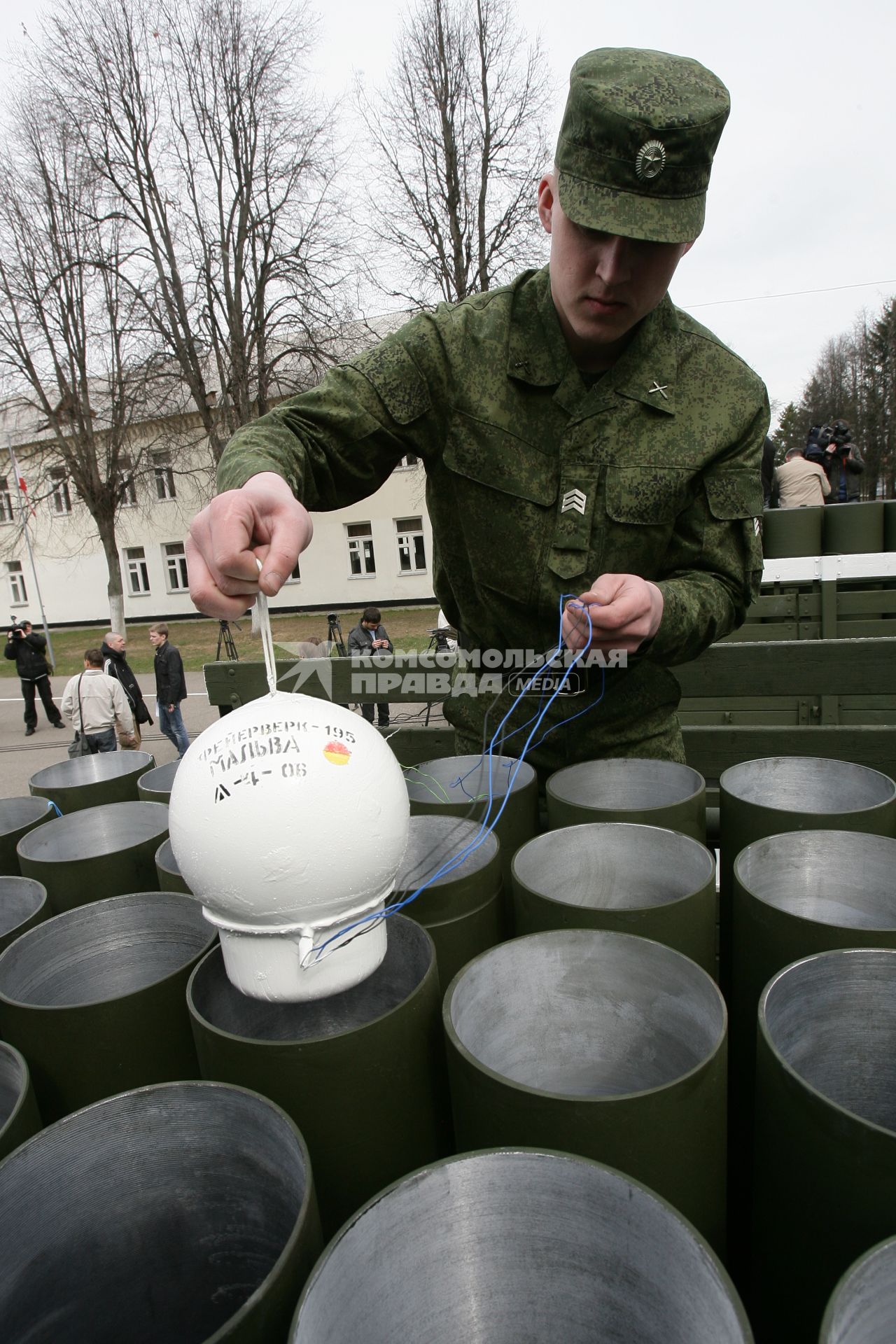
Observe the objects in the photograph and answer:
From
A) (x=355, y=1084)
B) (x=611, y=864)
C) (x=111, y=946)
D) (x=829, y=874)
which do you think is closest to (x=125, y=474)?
(x=111, y=946)

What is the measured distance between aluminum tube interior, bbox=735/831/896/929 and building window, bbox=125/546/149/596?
99.4 feet

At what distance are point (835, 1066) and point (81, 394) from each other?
68.8 feet

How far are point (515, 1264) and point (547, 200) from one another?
83.2 inches

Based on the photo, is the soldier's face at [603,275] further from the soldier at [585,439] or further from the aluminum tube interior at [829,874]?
the aluminum tube interior at [829,874]

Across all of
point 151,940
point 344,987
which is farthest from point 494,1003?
point 151,940

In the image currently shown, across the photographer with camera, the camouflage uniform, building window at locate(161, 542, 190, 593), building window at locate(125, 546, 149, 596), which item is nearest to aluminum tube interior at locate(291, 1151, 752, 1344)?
the camouflage uniform

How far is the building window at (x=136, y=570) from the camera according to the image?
Result: 29.5 meters

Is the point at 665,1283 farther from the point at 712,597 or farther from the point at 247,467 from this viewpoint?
the point at 712,597

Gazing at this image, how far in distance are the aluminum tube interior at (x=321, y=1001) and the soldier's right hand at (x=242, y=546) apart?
54 centimetres

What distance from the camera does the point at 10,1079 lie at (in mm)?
1097

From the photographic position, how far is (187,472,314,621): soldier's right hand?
1247 millimetres

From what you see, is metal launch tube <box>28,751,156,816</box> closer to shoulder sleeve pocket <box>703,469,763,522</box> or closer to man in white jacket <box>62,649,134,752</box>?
shoulder sleeve pocket <box>703,469,763,522</box>

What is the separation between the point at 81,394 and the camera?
62.1 ft

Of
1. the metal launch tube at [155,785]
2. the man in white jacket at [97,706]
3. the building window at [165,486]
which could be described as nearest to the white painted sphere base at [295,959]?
the metal launch tube at [155,785]
